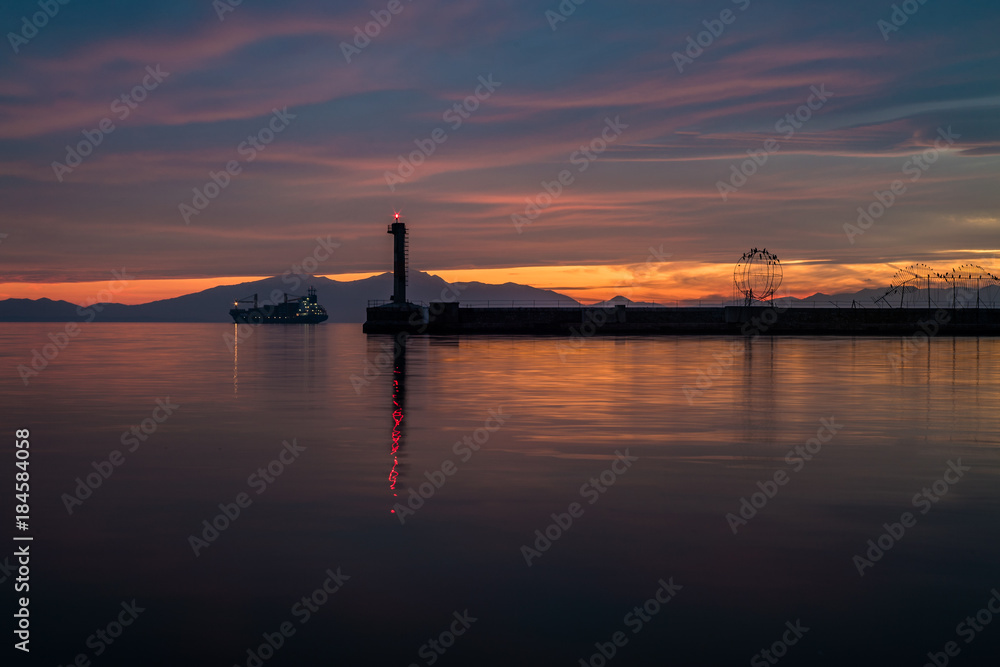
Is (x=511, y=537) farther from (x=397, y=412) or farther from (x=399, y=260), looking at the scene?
(x=399, y=260)

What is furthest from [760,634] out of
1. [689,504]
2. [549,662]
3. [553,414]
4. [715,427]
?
[553,414]

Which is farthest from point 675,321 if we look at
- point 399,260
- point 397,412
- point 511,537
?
point 511,537

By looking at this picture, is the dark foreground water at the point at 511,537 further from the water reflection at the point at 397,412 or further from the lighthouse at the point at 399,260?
the lighthouse at the point at 399,260

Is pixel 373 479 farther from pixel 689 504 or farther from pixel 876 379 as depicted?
pixel 876 379

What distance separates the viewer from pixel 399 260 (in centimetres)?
9456

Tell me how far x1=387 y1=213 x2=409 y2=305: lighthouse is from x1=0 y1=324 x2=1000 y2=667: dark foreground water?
2939 inches

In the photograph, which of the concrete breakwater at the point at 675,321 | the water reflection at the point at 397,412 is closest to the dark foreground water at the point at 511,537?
the water reflection at the point at 397,412

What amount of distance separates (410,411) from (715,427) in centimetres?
729

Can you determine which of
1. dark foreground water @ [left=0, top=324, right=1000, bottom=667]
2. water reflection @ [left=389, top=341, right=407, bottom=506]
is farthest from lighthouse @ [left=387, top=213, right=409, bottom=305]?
dark foreground water @ [left=0, top=324, right=1000, bottom=667]

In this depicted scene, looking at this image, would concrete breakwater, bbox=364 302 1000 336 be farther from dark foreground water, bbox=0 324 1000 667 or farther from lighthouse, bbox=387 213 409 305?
dark foreground water, bbox=0 324 1000 667

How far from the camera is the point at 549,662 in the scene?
5832 mm

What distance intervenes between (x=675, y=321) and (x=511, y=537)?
287ft

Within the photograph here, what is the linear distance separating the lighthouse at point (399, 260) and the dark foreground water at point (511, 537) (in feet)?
245

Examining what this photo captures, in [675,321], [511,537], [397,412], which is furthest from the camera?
[675,321]
